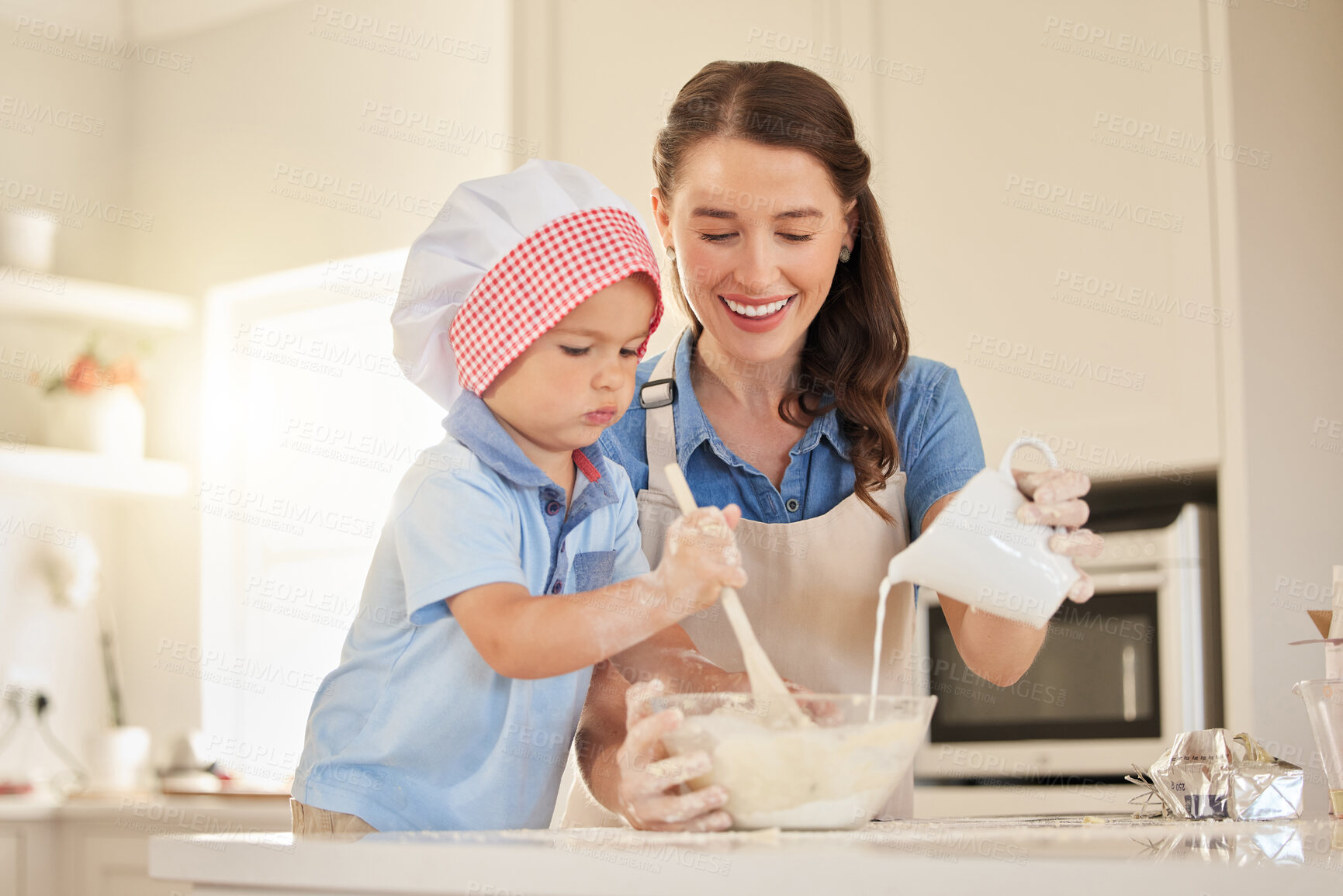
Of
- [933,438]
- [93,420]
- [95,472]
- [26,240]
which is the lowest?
[933,438]

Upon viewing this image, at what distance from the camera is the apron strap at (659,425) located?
1.31 meters

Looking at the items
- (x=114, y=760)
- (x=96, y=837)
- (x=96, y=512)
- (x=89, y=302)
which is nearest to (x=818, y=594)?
(x=96, y=837)

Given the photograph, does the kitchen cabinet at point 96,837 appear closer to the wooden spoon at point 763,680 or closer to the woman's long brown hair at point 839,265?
the woman's long brown hair at point 839,265

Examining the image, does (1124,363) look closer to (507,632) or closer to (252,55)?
(507,632)

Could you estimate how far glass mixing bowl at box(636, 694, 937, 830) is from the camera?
74 centimetres

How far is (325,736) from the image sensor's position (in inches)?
38.0

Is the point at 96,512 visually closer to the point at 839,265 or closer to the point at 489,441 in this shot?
the point at 839,265

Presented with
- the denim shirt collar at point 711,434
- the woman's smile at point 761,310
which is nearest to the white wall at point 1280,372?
the denim shirt collar at point 711,434

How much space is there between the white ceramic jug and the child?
0.48 ft

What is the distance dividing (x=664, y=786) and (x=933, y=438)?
26.3 inches

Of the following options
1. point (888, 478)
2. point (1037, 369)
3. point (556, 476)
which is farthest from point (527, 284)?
point (1037, 369)

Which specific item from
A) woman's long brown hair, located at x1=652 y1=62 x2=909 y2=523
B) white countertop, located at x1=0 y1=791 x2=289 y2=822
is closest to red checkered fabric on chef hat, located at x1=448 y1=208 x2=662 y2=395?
woman's long brown hair, located at x1=652 y1=62 x2=909 y2=523

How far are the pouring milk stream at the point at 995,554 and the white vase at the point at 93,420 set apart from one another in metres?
2.88

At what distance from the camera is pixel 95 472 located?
312 cm
